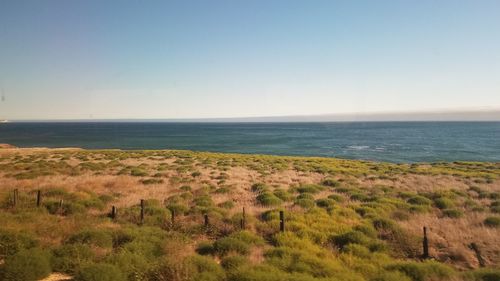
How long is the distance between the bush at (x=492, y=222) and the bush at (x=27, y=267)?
18982mm

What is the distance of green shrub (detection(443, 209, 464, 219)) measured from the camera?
16938 mm

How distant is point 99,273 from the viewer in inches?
314

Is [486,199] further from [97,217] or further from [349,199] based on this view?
[97,217]

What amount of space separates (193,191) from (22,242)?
13.3 metres

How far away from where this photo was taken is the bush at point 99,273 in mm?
7855

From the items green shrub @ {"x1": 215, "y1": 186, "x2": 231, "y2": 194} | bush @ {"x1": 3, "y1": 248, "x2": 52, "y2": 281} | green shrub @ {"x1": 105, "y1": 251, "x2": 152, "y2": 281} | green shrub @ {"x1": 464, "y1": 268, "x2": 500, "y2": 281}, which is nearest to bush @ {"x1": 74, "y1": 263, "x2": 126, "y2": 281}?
green shrub @ {"x1": 105, "y1": 251, "x2": 152, "y2": 281}

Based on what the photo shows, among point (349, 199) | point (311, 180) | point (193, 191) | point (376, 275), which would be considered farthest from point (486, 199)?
point (193, 191)

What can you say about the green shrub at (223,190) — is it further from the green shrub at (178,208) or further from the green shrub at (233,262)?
the green shrub at (233,262)

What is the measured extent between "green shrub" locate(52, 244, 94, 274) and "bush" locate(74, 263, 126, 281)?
884mm

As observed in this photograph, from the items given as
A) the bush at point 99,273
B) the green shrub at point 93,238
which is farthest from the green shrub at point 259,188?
the bush at point 99,273

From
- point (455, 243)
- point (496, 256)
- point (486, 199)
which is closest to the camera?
point (496, 256)

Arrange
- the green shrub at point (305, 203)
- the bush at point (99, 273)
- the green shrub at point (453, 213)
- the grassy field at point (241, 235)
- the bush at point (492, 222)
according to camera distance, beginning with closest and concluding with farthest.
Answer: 1. the bush at point (99, 273)
2. the grassy field at point (241, 235)
3. the bush at point (492, 222)
4. the green shrub at point (453, 213)
5. the green shrub at point (305, 203)

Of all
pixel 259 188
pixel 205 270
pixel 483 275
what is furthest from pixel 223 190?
pixel 483 275

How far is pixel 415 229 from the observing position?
14.4 meters
